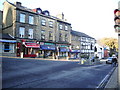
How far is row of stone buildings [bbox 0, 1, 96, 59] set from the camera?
2456 centimetres

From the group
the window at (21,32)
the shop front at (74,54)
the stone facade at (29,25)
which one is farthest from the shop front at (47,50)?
the shop front at (74,54)

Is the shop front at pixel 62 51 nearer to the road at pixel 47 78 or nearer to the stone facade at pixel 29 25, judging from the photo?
the stone facade at pixel 29 25

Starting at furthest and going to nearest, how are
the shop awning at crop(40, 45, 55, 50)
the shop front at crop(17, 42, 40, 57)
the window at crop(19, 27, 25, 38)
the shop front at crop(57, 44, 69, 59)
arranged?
the shop front at crop(57, 44, 69, 59), the shop awning at crop(40, 45, 55, 50), the window at crop(19, 27, 25, 38), the shop front at crop(17, 42, 40, 57)

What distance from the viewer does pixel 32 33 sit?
2777 centimetres

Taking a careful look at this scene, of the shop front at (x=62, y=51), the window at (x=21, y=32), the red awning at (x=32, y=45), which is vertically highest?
the window at (x=21, y=32)

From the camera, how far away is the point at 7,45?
2344 centimetres

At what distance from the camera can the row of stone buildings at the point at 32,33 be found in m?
A: 24.6

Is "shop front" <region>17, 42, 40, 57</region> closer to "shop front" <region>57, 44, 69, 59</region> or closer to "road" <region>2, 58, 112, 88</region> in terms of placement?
"shop front" <region>57, 44, 69, 59</region>

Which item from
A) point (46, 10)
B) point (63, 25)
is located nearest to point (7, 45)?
point (46, 10)

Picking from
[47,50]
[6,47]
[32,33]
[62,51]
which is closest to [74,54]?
[62,51]

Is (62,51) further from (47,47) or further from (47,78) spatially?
(47,78)

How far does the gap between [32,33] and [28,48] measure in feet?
12.3

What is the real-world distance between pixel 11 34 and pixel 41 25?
25.1 feet

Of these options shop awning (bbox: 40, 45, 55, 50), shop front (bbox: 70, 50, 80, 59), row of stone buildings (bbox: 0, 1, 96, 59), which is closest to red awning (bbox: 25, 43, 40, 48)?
row of stone buildings (bbox: 0, 1, 96, 59)
